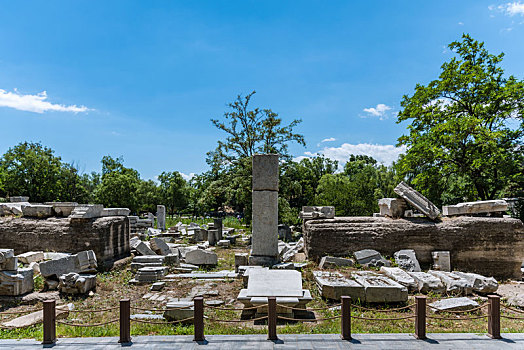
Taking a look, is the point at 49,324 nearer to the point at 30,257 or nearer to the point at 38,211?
the point at 30,257

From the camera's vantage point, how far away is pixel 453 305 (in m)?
7.46

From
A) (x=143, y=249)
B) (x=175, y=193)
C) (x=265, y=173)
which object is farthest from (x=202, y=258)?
(x=175, y=193)

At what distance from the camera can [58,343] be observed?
226 inches

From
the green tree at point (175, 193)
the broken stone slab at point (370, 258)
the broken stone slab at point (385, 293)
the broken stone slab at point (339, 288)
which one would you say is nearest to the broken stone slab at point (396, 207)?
the broken stone slab at point (370, 258)

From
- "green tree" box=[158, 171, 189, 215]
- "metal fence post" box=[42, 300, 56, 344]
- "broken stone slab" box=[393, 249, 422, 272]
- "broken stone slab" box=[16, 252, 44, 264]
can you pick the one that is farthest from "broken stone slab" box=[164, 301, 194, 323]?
"green tree" box=[158, 171, 189, 215]

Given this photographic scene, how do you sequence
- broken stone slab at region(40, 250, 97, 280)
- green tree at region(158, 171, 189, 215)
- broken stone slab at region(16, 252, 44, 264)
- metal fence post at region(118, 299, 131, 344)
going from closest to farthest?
metal fence post at region(118, 299, 131, 344)
broken stone slab at region(40, 250, 97, 280)
broken stone slab at region(16, 252, 44, 264)
green tree at region(158, 171, 189, 215)

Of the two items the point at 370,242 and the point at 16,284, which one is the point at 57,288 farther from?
the point at 370,242

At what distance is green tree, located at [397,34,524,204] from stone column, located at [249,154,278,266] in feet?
33.2

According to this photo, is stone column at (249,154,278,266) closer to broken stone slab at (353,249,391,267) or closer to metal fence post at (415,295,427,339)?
broken stone slab at (353,249,391,267)

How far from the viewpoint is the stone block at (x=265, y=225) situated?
1121 cm

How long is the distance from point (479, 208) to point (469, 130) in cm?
528

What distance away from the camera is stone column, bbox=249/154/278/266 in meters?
11.2

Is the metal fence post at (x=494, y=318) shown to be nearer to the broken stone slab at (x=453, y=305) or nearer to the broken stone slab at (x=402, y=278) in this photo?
the broken stone slab at (x=453, y=305)

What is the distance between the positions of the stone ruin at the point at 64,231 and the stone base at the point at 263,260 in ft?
17.4
